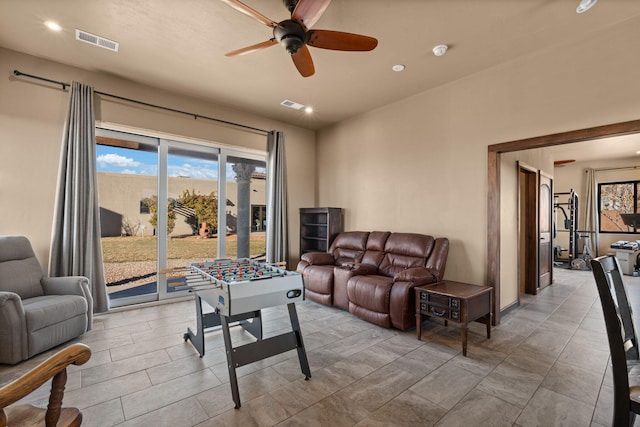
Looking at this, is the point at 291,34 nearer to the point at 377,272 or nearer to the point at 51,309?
the point at 377,272

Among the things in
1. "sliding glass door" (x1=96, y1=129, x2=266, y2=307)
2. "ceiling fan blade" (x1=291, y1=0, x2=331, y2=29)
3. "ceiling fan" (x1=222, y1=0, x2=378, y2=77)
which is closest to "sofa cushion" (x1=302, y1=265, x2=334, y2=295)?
"sliding glass door" (x1=96, y1=129, x2=266, y2=307)

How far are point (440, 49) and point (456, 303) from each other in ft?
8.49

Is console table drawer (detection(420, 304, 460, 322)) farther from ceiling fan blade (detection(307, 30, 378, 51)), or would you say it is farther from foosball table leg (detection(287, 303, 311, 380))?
ceiling fan blade (detection(307, 30, 378, 51))

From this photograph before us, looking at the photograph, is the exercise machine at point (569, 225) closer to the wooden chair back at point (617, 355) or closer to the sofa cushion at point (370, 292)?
the sofa cushion at point (370, 292)

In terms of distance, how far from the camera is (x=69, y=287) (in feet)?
9.87

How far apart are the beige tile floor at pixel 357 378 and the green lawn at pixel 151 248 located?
1.00 meters

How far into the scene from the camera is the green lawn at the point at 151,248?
3988 millimetres

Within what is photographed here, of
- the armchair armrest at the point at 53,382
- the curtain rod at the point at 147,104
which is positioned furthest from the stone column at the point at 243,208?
the armchair armrest at the point at 53,382

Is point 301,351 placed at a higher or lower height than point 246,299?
lower

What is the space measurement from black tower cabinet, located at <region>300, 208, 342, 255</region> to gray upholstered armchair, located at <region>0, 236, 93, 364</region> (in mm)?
3381

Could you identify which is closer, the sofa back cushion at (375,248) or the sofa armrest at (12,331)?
the sofa armrest at (12,331)

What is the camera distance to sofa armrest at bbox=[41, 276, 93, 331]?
3.01 meters

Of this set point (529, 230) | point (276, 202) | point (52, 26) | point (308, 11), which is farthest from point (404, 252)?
point (52, 26)

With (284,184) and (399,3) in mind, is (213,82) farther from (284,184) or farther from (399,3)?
(399,3)
